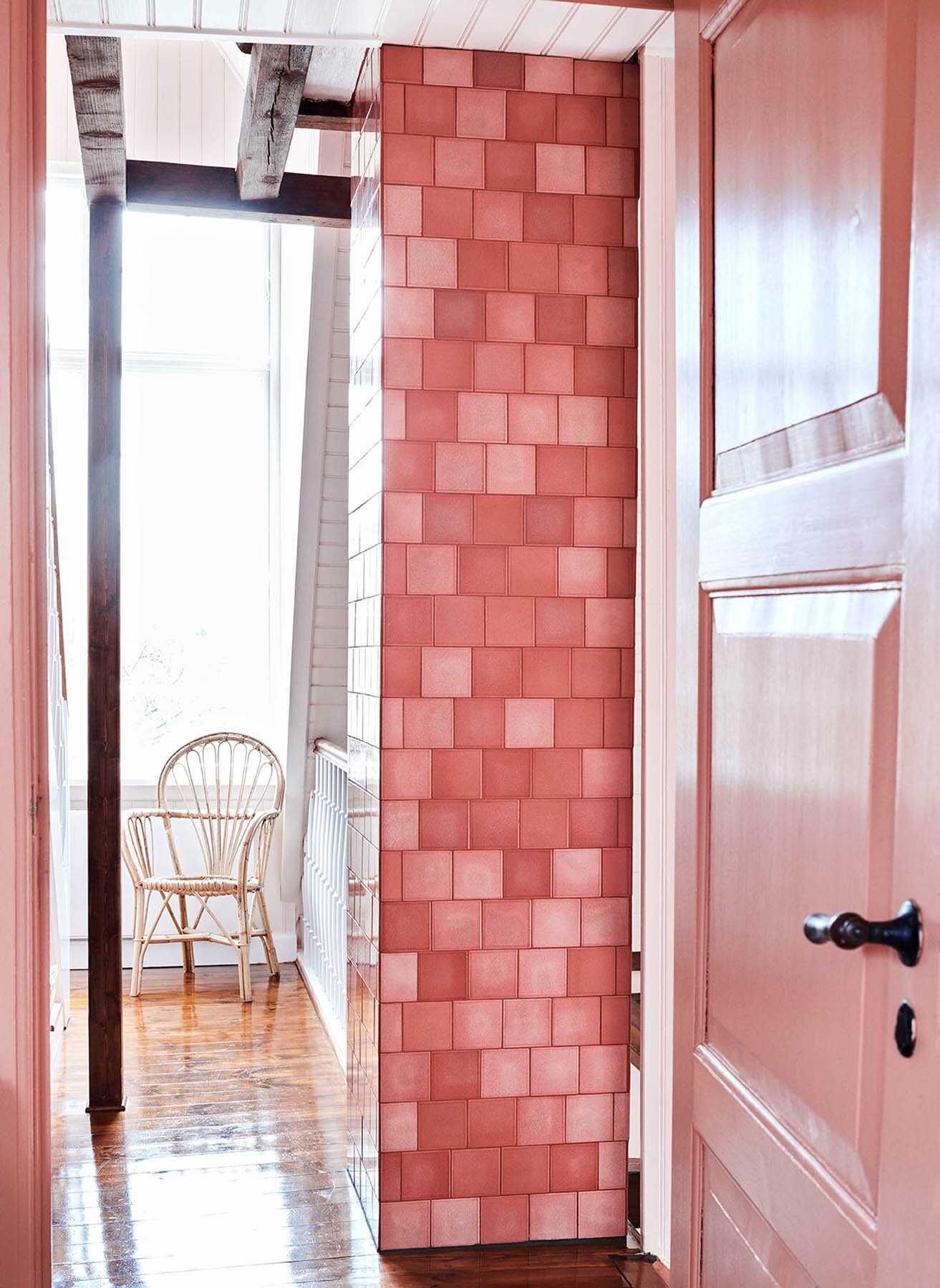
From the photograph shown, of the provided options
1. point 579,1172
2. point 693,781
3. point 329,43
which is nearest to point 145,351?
point 329,43

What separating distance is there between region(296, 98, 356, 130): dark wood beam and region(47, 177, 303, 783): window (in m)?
2.53

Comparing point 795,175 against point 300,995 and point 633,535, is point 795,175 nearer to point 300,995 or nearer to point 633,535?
point 633,535

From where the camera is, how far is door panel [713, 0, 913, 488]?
1126 mm

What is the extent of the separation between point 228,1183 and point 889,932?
2.33 meters

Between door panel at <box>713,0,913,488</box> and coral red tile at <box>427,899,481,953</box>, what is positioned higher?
door panel at <box>713,0,913,488</box>

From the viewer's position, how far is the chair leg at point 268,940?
4.95m

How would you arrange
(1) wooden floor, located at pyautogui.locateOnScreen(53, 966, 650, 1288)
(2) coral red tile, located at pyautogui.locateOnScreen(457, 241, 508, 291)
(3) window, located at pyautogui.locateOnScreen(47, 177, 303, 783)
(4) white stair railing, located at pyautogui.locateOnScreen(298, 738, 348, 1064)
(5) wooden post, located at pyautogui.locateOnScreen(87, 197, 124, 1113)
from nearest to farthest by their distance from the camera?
(1) wooden floor, located at pyautogui.locateOnScreen(53, 966, 650, 1288) → (2) coral red tile, located at pyautogui.locateOnScreen(457, 241, 508, 291) → (5) wooden post, located at pyautogui.locateOnScreen(87, 197, 124, 1113) → (4) white stair railing, located at pyautogui.locateOnScreen(298, 738, 348, 1064) → (3) window, located at pyautogui.locateOnScreen(47, 177, 303, 783)

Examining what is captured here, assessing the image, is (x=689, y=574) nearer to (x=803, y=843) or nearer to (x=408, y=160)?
(x=803, y=843)

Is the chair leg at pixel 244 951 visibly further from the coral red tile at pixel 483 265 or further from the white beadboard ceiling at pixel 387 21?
the white beadboard ceiling at pixel 387 21

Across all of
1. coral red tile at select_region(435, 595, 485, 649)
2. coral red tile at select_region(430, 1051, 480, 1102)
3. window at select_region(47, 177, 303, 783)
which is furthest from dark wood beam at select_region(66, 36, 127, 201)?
coral red tile at select_region(430, 1051, 480, 1102)

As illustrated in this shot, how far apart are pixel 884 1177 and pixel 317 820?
3796 millimetres

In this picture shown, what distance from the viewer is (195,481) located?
5.72 metres

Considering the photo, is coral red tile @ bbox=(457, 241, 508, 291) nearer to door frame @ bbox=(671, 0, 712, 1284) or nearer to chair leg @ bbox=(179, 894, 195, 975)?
door frame @ bbox=(671, 0, 712, 1284)

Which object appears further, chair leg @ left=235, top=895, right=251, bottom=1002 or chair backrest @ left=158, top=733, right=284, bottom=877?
chair backrest @ left=158, top=733, right=284, bottom=877
